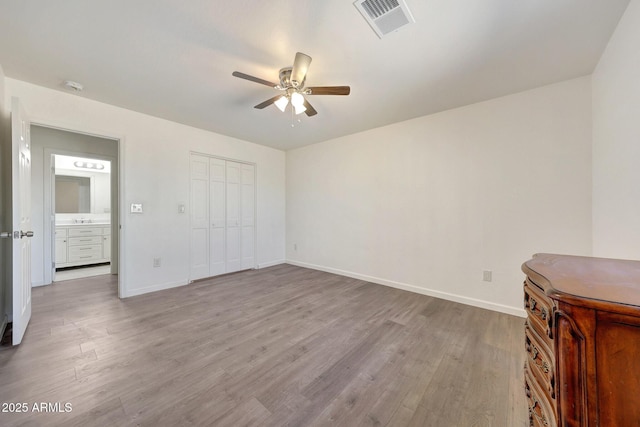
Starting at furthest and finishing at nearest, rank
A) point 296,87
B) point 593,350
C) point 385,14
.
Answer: point 296,87
point 385,14
point 593,350

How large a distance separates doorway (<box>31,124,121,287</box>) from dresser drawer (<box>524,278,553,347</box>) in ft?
15.0

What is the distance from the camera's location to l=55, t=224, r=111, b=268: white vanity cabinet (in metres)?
4.53

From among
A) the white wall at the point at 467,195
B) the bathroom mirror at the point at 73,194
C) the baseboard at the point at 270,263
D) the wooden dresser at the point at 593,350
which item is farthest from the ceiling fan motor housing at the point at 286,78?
the bathroom mirror at the point at 73,194

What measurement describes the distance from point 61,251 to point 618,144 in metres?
7.88

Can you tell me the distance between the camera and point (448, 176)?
3.14 m

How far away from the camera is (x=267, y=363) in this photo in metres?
1.84

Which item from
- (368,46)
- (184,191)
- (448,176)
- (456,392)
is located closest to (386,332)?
(456,392)

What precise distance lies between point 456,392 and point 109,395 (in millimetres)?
2273

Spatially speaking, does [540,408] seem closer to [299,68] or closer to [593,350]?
[593,350]

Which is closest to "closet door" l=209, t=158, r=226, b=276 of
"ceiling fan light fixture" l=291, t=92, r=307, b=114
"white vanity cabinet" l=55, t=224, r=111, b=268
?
"ceiling fan light fixture" l=291, t=92, r=307, b=114

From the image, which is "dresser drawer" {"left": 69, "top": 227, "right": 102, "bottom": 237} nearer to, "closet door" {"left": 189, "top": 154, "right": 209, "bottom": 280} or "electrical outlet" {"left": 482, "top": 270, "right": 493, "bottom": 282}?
"closet door" {"left": 189, "top": 154, "right": 209, "bottom": 280}

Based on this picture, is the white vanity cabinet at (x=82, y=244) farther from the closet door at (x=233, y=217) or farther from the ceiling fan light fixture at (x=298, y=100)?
the ceiling fan light fixture at (x=298, y=100)

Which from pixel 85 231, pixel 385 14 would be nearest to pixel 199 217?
pixel 85 231

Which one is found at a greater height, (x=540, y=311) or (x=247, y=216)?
(x=247, y=216)
